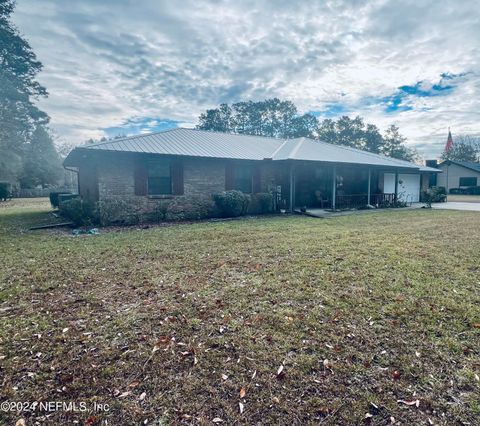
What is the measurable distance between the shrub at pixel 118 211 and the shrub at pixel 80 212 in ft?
0.97

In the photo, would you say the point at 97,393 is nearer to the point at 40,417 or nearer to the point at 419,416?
the point at 40,417

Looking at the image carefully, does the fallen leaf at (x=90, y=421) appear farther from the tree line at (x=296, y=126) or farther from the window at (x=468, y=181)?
the window at (x=468, y=181)

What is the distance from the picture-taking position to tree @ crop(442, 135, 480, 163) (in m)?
54.3

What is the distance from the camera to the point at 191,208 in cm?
1325

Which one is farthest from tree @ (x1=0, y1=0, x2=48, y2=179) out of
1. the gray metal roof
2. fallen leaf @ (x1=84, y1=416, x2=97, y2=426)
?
fallen leaf @ (x1=84, y1=416, x2=97, y2=426)

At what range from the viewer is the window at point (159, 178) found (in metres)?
12.6

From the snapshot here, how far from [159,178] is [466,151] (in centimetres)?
6410

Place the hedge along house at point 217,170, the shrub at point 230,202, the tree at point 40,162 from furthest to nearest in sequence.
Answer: the tree at point 40,162, the shrub at point 230,202, the hedge along house at point 217,170

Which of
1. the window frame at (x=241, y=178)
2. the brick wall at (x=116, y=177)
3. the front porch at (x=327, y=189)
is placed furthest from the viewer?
the front porch at (x=327, y=189)

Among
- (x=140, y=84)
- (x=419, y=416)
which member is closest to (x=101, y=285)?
(x=419, y=416)

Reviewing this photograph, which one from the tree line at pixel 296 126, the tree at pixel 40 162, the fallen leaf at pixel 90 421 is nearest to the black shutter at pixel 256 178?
the fallen leaf at pixel 90 421

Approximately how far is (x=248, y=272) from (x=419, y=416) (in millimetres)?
3443

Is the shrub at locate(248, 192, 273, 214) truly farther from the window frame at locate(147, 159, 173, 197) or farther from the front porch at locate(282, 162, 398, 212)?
the window frame at locate(147, 159, 173, 197)

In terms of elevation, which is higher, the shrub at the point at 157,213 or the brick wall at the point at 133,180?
the brick wall at the point at 133,180
